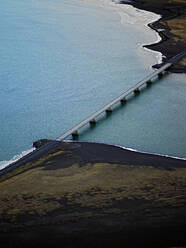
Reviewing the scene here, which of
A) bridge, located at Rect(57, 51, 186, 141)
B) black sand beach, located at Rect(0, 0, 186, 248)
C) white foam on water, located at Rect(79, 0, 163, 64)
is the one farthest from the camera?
white foam on water, located at Rect(79, 0, 163, 64)

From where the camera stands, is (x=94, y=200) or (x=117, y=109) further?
(x=117, y=109)

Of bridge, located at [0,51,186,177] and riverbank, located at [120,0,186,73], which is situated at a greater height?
riverbank, located at [120,0,186,73]

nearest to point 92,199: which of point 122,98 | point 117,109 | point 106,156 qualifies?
point 106,156

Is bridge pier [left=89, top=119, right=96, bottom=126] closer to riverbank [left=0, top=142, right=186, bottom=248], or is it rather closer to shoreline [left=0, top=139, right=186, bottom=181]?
shoreline [left=0, top=139, right=186, bottom=181]

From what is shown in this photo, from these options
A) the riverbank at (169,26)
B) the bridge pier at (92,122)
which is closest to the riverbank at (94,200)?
the bridge pier at (92,122)

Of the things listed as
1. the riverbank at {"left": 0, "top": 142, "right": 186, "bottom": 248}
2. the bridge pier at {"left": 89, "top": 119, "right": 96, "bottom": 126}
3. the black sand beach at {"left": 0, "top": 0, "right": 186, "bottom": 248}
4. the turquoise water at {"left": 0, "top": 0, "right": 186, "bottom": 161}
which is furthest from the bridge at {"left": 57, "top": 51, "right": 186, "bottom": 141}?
the riverbank at {"left": 0, "top": 142, "right": 186, "bottom": 248}

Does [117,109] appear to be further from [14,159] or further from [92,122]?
[14,159]

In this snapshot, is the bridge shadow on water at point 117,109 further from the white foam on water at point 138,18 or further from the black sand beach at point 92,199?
the white foam on water at point 138,18
